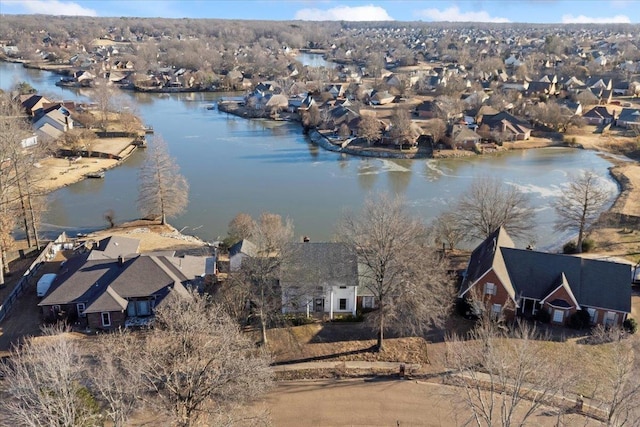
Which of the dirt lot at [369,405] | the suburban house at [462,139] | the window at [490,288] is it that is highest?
the suburban house at [462,139]

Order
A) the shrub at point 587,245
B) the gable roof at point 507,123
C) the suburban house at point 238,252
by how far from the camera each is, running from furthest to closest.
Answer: the gable roof at point 507,123 < the shrub at point 587,245 < the suburban house at point 238,252

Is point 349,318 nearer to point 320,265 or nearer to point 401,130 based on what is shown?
point 320,265

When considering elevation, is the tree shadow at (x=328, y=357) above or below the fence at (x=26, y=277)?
below

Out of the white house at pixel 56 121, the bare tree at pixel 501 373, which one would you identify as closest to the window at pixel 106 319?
the bare tree at pixel 501 373

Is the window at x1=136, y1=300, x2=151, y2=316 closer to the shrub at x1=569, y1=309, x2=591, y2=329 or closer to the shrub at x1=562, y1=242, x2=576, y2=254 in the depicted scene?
the shrub at x1=569, y1=309, x2=591, y2=329

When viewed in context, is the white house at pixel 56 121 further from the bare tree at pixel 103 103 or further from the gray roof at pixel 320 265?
the gray roof at pixel 320 265

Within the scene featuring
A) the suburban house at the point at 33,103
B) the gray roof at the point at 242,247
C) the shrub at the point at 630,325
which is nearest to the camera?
the shrub at the point at 630,325
